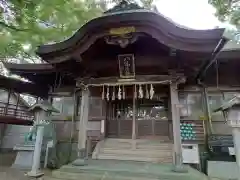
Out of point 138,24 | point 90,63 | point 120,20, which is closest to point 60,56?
point 90,63

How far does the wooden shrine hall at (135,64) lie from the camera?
500 centimetres

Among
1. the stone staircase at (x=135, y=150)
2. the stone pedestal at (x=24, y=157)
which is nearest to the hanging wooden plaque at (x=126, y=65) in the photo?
the stone staircase at (x=135, y=150)

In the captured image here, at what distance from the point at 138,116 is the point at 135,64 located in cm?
274

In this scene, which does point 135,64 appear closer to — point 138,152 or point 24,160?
point 138,152

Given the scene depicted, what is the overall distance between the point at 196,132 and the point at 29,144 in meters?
6.66

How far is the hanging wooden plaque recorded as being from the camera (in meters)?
5.77

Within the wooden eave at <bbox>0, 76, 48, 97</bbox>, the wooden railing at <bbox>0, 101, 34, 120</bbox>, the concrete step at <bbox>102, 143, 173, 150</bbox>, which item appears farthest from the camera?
the wooden railing at <bbox>0, 101, 34, 120</bbox>

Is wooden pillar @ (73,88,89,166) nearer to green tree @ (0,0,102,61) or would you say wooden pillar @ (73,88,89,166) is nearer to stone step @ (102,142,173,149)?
stone step @ (102,142,173,149)

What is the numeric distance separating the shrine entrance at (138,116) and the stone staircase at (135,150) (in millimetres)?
586

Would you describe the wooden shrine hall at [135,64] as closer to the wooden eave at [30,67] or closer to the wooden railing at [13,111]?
the wooden eave at [30,67]

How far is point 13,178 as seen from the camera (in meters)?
5.71

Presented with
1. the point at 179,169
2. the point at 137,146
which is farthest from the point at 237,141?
the point at 137,146

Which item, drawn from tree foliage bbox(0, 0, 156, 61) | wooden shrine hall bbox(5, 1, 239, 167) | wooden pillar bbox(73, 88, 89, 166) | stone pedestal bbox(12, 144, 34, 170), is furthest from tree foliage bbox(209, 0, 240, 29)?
stone pedestal bbox(12, 144, 34, 170)

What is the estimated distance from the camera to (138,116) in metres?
7.86
